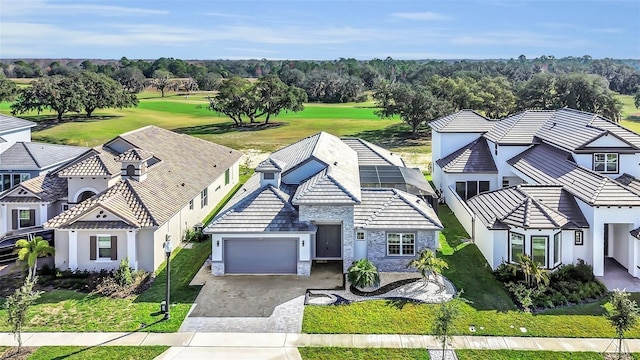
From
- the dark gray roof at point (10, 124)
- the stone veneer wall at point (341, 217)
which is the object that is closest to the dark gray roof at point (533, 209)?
the stone veneer wall at point (341, 217)

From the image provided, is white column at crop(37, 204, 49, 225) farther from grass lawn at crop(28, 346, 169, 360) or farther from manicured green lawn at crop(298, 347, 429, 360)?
manicured green lawn at crop(298, 347, 429, 360)

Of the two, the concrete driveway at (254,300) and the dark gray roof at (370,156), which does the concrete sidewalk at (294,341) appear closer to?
the concrete driveway at (254,300)

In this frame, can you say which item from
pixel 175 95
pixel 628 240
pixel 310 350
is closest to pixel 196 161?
pixel 310 350

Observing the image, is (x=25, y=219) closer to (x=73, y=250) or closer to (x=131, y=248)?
(x=73, y=250)

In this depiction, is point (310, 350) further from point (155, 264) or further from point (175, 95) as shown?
point (175, 95)

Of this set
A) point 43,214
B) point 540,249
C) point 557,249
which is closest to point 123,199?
point 43,214
